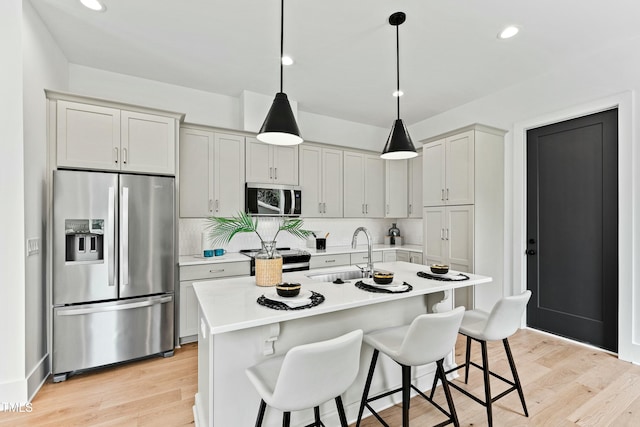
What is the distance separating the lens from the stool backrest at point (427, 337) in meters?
1.55

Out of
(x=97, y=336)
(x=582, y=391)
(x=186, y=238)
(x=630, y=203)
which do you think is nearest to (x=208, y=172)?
(x=186, y=238)

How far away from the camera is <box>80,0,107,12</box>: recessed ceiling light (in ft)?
7.47

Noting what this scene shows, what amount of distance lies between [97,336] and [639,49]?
542cm

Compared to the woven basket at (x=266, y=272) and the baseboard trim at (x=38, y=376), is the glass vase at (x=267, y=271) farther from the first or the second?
the baseboard trim at (x=38, y=376)

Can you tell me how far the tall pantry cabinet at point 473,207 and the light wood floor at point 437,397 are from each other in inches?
37.7

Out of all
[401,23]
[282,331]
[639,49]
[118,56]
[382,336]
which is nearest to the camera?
[282,331]

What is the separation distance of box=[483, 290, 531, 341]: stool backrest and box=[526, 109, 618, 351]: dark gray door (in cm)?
185

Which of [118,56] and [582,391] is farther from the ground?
[118,56]

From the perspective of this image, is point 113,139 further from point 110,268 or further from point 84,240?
point 110,268

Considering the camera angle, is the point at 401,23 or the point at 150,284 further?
the point at 150,284

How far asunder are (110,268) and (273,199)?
6.34 ft

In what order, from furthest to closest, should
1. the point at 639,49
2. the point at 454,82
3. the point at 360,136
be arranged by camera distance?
1. the point at 360,136
2. the point at 454,82
3. the point at 639,49

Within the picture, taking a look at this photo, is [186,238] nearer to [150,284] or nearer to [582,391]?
[150,284]

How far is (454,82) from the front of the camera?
11.8 feet
